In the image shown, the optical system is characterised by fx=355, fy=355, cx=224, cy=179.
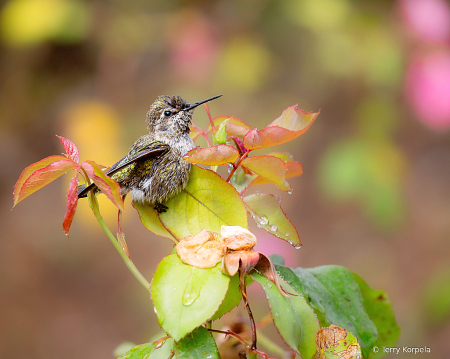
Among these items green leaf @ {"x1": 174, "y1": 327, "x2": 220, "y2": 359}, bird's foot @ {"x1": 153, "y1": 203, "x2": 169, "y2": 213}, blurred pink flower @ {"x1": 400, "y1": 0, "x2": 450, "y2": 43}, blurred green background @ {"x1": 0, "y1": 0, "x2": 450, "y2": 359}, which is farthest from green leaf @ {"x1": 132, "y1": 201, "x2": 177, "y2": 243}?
blurred pink flower @ {"x1": 400, "y1": 0, "x2": 450, "y2": 43}

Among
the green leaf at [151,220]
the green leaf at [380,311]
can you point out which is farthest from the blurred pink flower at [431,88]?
the green leaf at [151,220]

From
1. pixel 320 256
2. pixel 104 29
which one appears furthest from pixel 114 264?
pixel 104 29

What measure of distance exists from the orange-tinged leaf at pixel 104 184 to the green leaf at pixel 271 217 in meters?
0.16

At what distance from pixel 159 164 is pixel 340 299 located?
28 cm

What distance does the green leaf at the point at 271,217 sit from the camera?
15.4 inches

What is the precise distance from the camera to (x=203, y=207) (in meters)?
0.39

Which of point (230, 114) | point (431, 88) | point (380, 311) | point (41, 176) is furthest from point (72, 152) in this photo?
point (431, 88)

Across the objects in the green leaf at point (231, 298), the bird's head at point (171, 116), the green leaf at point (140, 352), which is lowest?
the green leaf at point (140, 352)

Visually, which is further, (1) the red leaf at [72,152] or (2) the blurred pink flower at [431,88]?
(2) the blurred pink flower at [431,88]

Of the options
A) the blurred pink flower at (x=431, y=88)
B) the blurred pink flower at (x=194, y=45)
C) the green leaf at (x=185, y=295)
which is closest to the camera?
the green leaf at (x=185, y=295)

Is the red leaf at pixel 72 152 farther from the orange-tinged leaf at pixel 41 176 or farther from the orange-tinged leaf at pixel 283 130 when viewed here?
the orange-tinged leaf at pixel 283 130

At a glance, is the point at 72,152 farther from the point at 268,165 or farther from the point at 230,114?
the point at 230,114

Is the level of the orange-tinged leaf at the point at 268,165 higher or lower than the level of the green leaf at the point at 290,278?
higher

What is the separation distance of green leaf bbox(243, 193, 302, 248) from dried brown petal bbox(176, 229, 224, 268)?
0.07 metres
